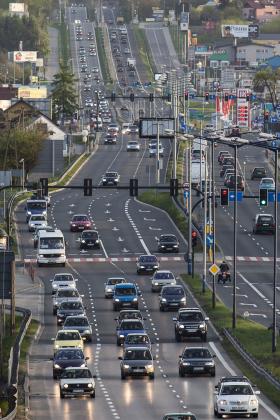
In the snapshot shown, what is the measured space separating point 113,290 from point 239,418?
130 ft

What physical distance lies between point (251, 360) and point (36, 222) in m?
58.7

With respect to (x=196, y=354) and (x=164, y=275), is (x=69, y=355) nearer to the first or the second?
(x=196, y=354)

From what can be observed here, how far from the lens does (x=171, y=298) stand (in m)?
100

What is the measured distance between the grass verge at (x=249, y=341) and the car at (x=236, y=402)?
3109 mm

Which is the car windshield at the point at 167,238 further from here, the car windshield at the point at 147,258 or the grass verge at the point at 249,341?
the grass verge at the point at 249,341

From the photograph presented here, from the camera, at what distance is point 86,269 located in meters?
119

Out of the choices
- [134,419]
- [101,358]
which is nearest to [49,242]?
[101,358]

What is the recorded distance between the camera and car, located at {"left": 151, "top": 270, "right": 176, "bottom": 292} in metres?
108

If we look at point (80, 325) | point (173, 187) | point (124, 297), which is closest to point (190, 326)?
point (80, 325)

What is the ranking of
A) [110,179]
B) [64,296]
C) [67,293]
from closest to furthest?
1. [64,296]
2. [67,293]
3. [110,179]

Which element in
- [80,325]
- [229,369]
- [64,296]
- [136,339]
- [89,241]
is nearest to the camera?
[229,369]

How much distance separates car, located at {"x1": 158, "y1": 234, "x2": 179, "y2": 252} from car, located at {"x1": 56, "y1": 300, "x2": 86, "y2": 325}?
30.4m

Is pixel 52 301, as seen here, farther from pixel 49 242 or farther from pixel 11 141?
pixel 11 141

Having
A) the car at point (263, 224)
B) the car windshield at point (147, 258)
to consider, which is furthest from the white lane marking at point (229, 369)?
the car at point (263, 224)
